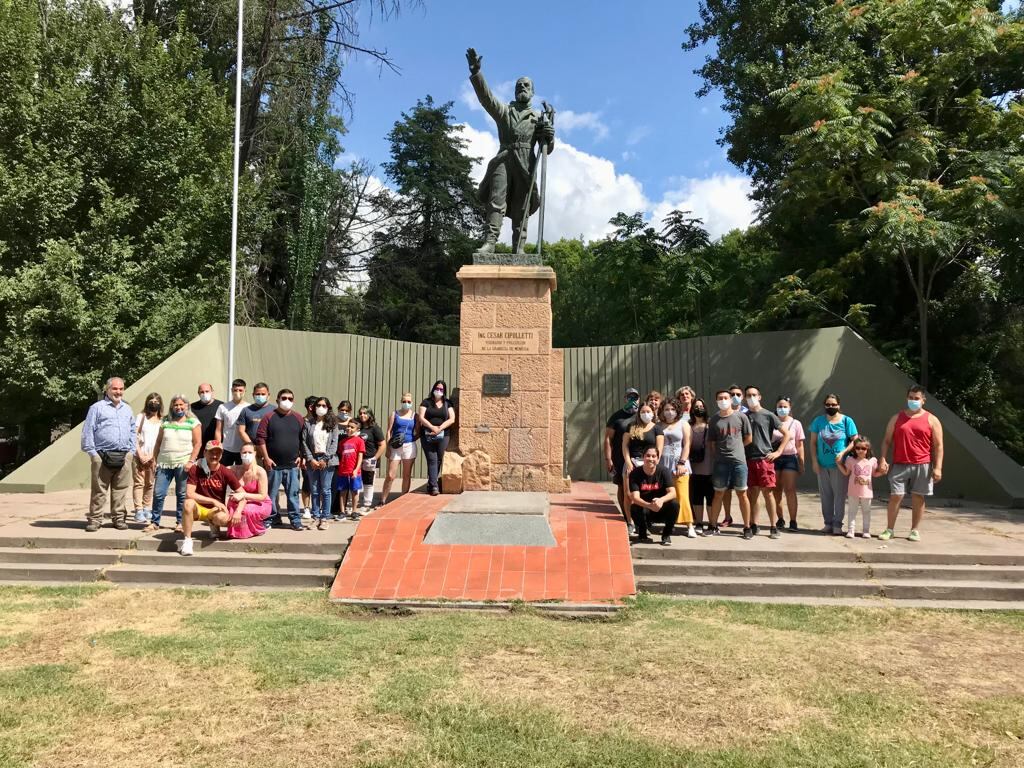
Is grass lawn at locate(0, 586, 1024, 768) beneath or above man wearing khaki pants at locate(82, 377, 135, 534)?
beneath

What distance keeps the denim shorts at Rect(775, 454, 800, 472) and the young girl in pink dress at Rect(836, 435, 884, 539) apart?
443 millimetres

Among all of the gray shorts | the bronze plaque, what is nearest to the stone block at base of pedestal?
the bronze plaque

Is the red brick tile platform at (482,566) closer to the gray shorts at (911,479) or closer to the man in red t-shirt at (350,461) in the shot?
the man in red t-shirt at (350,461)

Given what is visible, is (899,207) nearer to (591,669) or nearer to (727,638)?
(727,638)

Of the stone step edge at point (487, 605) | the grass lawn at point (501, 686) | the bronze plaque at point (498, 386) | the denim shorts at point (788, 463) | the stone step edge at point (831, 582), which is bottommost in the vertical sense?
the grass lawn at point (501, 686)

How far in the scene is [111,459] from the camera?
7.68 meters

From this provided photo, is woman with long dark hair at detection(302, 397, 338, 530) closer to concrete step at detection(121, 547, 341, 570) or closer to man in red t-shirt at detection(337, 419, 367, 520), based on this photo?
man in red t-shirt at detection(337, 419, 367, 520)

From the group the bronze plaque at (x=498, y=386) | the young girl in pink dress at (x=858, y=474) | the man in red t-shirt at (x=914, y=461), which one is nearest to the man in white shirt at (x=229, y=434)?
the bronze plaque at (x=498, y=386)

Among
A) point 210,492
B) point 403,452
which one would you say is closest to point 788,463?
point 403,452

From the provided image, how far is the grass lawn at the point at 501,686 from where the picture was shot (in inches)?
136

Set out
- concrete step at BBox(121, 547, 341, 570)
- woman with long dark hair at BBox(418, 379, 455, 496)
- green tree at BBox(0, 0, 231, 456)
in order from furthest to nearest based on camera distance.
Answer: green tree at BBox(0, 0, 231, 456) → woman with long dark hair at BBox(418, 379, 455, 496) → concrete step at BBox(121, 547, 341, 570)

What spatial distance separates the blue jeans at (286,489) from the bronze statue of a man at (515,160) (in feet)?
12.4

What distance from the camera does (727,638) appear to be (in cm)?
526

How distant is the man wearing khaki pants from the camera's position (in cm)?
765
